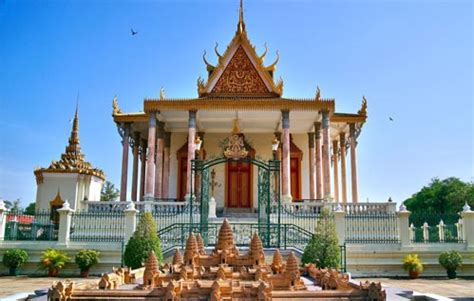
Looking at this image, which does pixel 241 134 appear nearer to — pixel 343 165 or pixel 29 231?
pixel 343 165

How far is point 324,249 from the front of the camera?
10812mm

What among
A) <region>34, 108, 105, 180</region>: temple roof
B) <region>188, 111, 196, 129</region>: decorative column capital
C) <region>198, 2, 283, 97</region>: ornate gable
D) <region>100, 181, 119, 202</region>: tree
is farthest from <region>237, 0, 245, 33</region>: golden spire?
<region>100, 181, 119, 202</region>: tree

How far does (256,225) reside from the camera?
44.4ft

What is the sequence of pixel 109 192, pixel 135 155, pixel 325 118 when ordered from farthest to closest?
1. pixel 109 192
2. pixel 135 155
3. pixel 325 118

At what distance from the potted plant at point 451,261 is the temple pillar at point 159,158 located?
37.3 ft

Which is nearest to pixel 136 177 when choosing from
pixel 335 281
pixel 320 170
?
pixel 320 170

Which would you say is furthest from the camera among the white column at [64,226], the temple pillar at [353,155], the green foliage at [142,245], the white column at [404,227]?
the temple pillar at [353,155]

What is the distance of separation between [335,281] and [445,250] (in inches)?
337

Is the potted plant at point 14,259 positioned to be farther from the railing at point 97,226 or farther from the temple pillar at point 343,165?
the temple pillar at point 343,165

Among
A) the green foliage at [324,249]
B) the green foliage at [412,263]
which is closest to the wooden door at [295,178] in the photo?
the green foliage at [412,263]

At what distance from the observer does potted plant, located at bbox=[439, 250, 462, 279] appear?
12.9 meters

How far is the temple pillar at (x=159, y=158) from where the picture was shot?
63.9 feet

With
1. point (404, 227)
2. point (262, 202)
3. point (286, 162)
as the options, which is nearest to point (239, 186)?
point (286, 162)

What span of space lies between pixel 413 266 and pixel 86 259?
30.0 ft
